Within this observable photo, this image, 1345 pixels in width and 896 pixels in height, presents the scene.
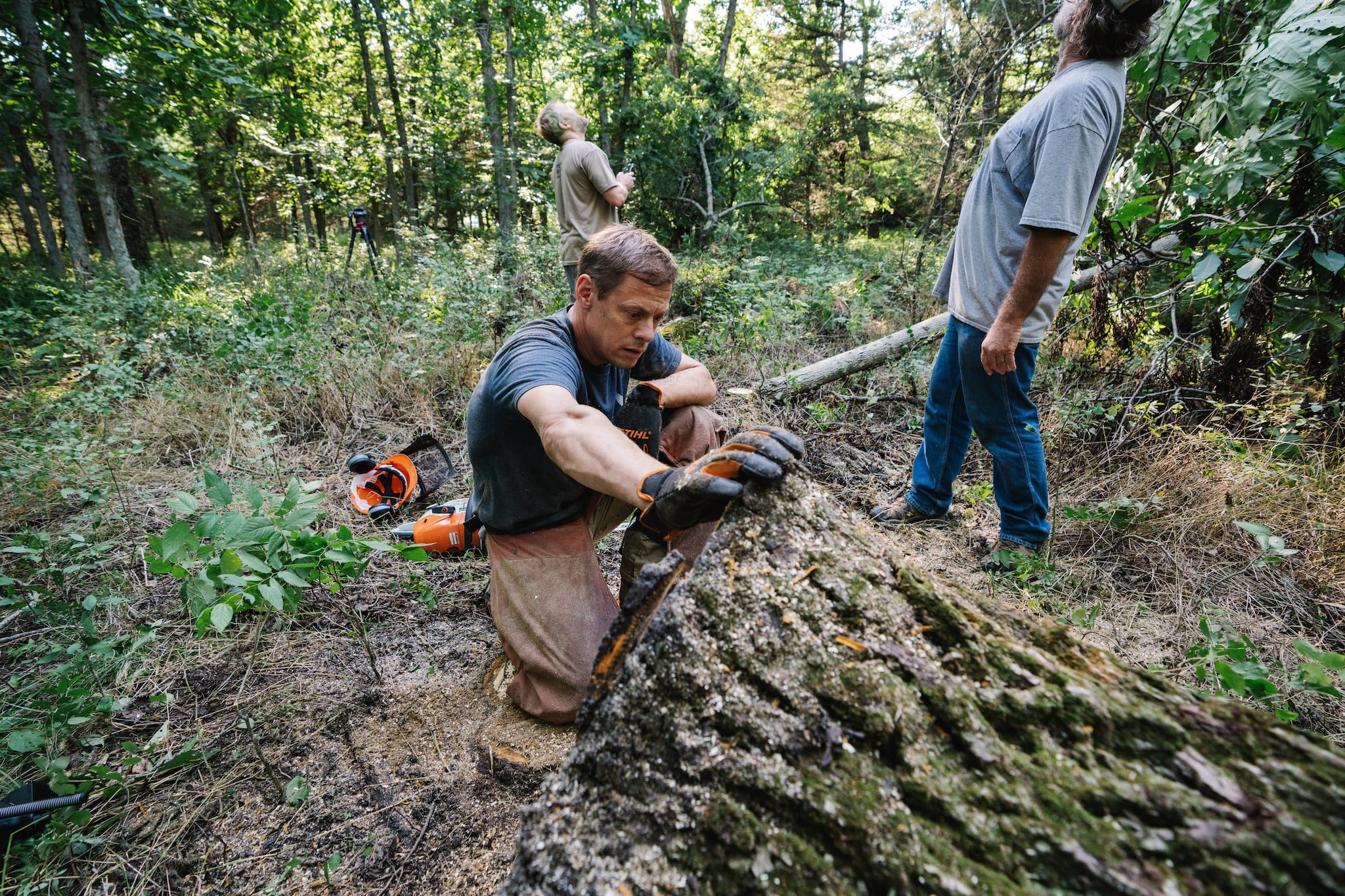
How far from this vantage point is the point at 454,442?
3.73 m

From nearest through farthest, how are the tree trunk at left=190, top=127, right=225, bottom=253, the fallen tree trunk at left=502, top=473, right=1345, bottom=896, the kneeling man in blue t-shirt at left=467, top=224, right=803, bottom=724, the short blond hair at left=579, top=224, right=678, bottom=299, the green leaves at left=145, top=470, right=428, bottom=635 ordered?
the fallen tree trunk at left=502, top=473, right=1345, bottom=896
the green leaves at left=145, top=470, right=428, bottom=635
the kneeling man in blue t-shirt at left=467, top=224, right=803, bottom=724
the short blond hair at left=579, top=224, right=678, bottom=299
the tree trunk at left=190, top=127, right=225, bottom=253

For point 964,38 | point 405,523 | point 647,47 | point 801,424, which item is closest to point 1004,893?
point 405,523

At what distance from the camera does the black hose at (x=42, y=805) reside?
122 cm

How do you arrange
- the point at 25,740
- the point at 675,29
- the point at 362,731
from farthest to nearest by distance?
the point at 675,29, the point at 362,731, the point at 25,740

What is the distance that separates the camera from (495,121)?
30.1 feet

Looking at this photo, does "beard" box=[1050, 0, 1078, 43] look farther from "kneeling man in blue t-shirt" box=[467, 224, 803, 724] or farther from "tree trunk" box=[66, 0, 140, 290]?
"tree trunk" box=[66, 0, 140, 290]

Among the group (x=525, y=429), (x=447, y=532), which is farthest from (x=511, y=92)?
(x=525, y=429)

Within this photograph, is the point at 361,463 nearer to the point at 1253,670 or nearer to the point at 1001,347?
the point at 1001,347

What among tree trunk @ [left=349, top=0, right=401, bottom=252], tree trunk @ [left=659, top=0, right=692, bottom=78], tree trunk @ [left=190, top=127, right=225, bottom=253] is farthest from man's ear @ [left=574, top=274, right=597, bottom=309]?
tree trunk @ [left=190, top=127, right=225, bottom=253]

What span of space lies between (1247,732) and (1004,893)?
42 centimetres

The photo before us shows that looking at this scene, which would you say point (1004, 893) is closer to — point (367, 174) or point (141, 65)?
point (141, 65)

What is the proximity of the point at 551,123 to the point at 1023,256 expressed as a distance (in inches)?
149

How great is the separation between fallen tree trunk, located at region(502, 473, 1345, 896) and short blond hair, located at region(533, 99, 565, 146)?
445cm

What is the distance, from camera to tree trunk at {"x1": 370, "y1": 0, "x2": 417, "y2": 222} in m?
10.0
